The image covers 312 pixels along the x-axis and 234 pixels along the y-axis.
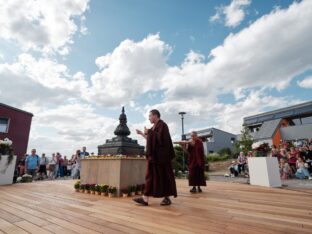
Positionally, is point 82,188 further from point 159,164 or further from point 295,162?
point 295,162

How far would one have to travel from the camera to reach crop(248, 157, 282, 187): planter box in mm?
6742

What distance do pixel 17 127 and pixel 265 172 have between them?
1880 centimetres

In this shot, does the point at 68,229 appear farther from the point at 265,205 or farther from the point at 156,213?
the point at 265,205

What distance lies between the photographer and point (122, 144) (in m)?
5.73

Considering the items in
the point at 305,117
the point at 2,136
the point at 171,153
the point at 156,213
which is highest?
the point at 305,117

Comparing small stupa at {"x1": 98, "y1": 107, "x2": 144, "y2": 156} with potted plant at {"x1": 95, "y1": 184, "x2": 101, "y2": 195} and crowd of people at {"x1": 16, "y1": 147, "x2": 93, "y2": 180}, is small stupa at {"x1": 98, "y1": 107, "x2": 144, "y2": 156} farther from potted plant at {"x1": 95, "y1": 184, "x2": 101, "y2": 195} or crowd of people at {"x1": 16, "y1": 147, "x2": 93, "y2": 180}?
crowd of people at {"x1": 16, "y1": 147, "x2": 93, "y2": 180}

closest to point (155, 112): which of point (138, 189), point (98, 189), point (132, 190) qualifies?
point (132, 190)

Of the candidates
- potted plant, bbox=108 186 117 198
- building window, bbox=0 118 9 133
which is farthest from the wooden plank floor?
building window, bbox=0 118 9 133

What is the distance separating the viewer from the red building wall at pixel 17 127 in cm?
1703

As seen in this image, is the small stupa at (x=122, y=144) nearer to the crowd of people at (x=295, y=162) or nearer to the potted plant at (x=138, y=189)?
the potted plant at (x=138, y=189)

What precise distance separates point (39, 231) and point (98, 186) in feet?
10.5

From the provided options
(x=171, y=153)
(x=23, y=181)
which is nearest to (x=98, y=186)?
(x=171, y=153)

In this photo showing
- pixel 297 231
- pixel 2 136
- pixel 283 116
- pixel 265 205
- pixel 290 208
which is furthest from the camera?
pixel 283 116

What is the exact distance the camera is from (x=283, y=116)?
2367 centimetres
